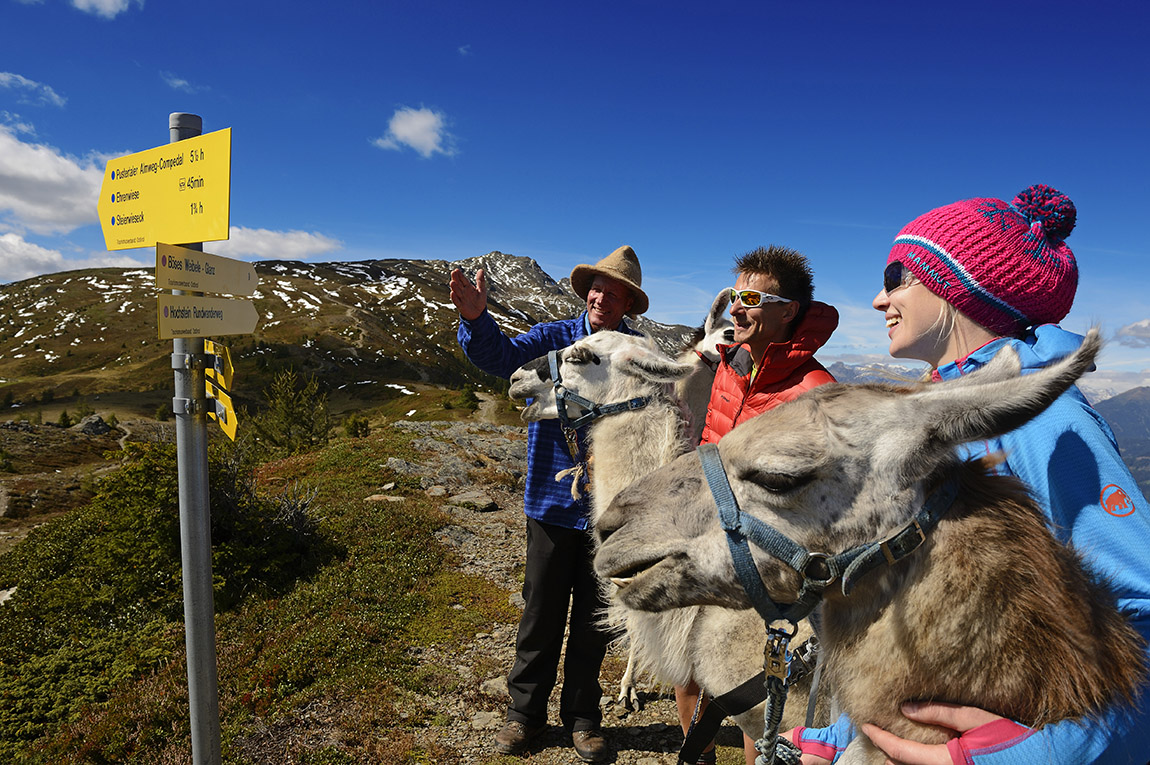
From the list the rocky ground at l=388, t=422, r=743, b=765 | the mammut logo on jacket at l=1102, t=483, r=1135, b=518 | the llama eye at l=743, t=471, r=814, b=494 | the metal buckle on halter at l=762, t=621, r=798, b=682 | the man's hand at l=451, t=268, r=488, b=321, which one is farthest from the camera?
the rocky ground at l=388, t=422, r=743, b=765

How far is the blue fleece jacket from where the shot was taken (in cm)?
151

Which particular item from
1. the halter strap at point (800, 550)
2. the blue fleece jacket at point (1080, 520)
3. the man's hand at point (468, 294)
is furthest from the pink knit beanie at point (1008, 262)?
the man's hand at point (468, 294)

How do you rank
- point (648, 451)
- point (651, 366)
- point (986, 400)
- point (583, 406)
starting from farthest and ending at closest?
point (583, 406) → point (651, 366) → point (648, 451) → point (986, 400)

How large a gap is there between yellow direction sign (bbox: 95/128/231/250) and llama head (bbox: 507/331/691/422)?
2724 millimetres

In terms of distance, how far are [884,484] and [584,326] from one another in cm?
398

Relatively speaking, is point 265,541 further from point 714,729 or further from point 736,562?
point 736,562

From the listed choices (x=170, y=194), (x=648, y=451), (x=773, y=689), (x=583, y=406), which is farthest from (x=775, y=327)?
(x=170, y=194)

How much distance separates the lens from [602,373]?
4.78 meters

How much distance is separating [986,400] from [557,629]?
169 inches

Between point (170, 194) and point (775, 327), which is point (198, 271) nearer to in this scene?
point (170, 194)

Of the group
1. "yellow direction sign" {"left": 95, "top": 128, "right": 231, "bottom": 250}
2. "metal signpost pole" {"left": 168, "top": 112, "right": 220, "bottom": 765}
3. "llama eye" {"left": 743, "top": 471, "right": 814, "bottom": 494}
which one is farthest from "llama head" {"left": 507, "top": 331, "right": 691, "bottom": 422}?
"yellow direction sign" {"left": 95, "top": 128, "right": 231, "bottom": 250}

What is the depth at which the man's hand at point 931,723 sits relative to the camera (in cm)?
157

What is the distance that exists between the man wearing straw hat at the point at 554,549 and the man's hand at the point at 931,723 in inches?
→ 125

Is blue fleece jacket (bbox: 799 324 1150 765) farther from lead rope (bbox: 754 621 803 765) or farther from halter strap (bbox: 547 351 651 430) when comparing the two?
halter strap (bbox: 547 351 651 430)
